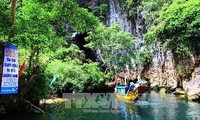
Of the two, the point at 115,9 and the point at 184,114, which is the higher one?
the point at 115,9

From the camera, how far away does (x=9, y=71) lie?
6.93 m

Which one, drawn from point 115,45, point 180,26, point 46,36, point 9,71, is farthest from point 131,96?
point 9,71

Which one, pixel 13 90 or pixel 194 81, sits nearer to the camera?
pixel 13 90

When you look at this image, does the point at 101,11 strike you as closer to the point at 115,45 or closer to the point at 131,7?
the point at 131,7

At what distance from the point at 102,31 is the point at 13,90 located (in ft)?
68.0

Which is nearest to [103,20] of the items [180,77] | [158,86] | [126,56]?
[126,56]

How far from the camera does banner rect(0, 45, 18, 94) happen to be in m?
6.80

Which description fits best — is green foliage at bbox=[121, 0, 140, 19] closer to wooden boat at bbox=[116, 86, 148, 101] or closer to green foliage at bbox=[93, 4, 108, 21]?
green foliage at bbox=[93, 4, 108, 21]

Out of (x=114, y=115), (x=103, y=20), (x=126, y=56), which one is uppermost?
(x=103, y=20)

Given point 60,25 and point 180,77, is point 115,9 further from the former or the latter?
point 60,25

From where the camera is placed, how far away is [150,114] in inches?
501

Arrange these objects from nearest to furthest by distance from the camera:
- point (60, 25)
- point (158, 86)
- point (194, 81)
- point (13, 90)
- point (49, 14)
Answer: point (13, 90) → point (49, 14) → point (60, 25) → point (194, 81) → point (158, 86)

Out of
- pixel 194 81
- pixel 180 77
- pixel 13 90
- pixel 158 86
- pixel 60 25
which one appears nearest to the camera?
pixel 13 90

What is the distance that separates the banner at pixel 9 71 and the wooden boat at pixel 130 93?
36.7 feet
